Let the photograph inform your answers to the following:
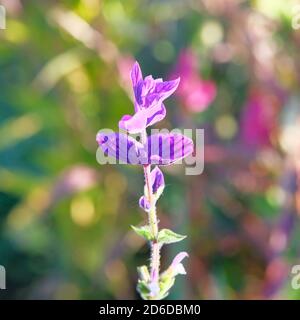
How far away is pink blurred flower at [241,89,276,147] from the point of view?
80cm

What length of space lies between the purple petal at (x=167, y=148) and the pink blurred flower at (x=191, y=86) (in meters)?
0.54

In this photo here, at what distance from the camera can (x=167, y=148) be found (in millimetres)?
259

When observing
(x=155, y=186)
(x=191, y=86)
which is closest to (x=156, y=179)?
(x=155, y=186)

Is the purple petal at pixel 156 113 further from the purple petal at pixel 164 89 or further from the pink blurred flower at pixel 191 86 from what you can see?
the pink blurred flower at pixel 191 86

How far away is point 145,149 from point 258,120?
55 cm

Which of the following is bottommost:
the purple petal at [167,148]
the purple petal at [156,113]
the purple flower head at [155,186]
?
the purple flower head at [155,186]

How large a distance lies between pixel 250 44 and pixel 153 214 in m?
0.58

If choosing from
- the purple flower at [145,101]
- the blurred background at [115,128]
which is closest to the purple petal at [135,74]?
the purple flower at [145,101]

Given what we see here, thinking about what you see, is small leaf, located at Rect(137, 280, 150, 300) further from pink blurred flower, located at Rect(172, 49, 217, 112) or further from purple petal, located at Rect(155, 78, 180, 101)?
pink blurred flower, located at Rect(172, 49, 217, 112)

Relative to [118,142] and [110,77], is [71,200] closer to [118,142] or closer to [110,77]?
[110,77]

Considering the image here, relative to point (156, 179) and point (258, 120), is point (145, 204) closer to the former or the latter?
point (156, 179)

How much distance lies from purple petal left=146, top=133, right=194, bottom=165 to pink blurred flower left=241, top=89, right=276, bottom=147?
55cm

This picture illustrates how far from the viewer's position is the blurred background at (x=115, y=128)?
800mm

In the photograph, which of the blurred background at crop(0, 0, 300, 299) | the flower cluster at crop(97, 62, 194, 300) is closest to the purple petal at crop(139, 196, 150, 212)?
the flower cluster at crop(97, 62, 194, 300)
